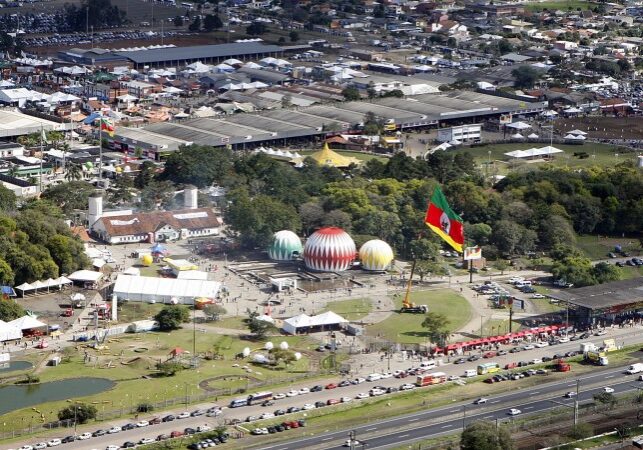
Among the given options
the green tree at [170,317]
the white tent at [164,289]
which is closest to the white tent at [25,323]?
the green tree at [170,317]

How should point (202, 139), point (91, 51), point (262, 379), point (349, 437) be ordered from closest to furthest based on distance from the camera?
point (349, 437), point (262, 379), point (202, 139), point (91, 51)

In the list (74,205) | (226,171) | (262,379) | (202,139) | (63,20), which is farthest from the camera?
(63,20)

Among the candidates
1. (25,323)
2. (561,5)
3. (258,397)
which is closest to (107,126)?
(25,323)

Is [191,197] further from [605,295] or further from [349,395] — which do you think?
[349,395]

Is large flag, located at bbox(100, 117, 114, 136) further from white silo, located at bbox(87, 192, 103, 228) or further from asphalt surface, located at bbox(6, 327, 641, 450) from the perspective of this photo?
asphalt surface, located at bbox(6, 327, 641, 450)

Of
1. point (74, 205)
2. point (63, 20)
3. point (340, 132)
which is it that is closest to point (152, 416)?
point (74, 205)

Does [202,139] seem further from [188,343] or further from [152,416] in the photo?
[152,416]

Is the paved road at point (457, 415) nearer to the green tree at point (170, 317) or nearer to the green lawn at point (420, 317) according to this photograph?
the green lawn at point (420, 317)
